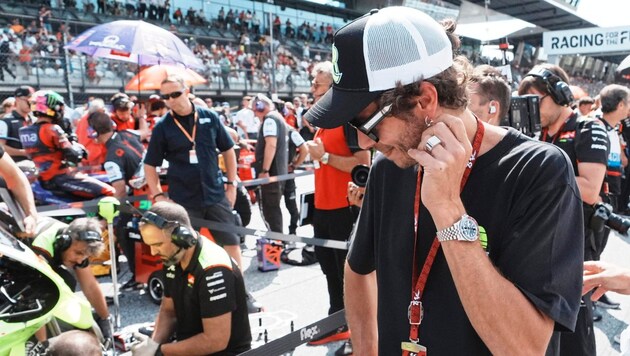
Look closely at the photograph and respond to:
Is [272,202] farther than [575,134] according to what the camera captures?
Yes

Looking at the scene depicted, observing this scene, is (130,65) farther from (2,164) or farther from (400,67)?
(400,67)

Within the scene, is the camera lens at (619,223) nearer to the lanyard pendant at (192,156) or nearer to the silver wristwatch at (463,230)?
the silver wristwatch at (463,230)

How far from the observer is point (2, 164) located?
3.81m

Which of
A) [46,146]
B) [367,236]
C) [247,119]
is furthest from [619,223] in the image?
[247,119]

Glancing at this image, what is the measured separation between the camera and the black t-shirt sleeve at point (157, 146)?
472 cm

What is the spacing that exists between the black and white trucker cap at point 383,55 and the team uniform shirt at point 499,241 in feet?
0.97

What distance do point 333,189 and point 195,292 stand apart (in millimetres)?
1543

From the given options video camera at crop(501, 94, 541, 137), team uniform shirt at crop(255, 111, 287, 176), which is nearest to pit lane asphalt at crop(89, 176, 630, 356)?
team uniform shirt at crop(255, 111, 287, 176)

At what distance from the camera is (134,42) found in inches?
311

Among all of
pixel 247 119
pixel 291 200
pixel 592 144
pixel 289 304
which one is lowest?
pixel 289 304

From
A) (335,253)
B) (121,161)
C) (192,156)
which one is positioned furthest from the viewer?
(121,161)

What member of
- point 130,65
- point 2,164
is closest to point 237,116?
point 130,65

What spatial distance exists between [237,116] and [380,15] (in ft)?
44.4

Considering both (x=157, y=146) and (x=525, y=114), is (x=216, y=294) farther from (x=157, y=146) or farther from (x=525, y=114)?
(x=157, y=146)
